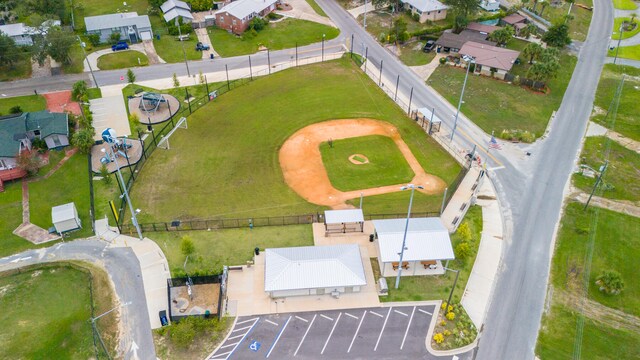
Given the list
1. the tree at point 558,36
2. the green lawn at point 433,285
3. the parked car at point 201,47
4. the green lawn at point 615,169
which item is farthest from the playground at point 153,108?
the tree at point 558,36

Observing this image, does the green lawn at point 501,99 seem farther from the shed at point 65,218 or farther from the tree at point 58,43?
the tree at point 58,43

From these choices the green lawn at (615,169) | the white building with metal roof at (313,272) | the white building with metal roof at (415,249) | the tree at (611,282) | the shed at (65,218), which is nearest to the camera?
the white building with metal roof at (313,272)

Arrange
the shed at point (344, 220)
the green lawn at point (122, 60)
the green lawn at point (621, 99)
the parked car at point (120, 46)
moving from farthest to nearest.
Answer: the parked car at point (120, 46)
the green lawn at point (122, 60)
the green lawn at point (621, 99)
the shed at point (344, 220)

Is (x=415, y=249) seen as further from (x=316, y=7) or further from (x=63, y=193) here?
(x=316, y=7)

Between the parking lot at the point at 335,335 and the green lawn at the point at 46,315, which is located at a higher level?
the green lawn at the point at 46,315

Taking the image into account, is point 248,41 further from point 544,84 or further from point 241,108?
point 544,84

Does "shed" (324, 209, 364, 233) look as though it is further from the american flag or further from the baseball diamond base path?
the american flag

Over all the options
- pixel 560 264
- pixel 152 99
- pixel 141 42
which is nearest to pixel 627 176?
pixel 560 264
